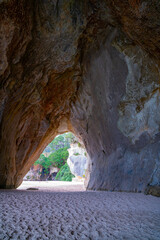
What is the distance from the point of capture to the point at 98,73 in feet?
17.5

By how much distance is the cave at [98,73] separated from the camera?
11.4 feet

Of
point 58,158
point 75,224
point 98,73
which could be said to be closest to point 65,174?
point 58,158

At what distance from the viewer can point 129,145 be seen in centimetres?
489

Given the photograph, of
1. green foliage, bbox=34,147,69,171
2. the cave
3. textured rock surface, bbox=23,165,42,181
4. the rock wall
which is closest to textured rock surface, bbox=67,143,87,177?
green foliage, bbox=34,147,69,171

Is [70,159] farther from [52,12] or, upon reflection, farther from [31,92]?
[52,12]

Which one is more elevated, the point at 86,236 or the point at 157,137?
the point at 157,137

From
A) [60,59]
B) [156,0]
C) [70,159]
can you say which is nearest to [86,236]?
[156,0]

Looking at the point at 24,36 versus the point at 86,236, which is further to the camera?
the point at 24,36

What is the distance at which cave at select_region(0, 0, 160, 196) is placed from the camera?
3.46 m

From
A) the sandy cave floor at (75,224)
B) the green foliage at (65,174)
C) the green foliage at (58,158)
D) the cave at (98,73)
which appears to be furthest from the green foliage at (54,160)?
the sandy cave floor at (75,224)

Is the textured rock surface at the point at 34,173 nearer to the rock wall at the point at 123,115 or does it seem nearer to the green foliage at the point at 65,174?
the green foliage at the point at 65,174

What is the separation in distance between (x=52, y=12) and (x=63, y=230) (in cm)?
397

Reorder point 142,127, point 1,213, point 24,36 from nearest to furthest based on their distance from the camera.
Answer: point 1,213
point 24,36
point 142,127

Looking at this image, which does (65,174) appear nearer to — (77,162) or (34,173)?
(77,162)
